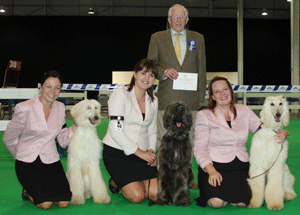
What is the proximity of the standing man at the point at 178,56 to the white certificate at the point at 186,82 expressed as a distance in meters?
0.04

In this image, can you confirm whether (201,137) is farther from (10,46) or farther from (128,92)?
(10,46)

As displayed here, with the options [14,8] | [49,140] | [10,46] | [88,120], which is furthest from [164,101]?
[14,8]

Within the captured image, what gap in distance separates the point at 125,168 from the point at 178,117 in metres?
0.67

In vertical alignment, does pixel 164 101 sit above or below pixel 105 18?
below

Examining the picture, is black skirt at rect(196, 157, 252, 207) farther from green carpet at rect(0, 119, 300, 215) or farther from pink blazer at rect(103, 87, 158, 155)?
pink blazer at rect(103, 87, 158, 155)

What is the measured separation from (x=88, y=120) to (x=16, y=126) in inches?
21.7

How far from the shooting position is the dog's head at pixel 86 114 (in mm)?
2484

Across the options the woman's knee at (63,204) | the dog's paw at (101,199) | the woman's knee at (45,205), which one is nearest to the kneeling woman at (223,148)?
the dog's paw at (101,199)

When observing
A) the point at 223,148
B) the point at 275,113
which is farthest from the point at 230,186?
the point at 275,113

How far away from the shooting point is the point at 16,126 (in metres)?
2.45

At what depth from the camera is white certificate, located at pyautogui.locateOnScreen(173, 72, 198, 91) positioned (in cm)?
292

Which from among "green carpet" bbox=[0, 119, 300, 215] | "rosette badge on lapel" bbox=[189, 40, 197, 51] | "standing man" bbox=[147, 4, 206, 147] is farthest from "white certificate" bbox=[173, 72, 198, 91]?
"green carpet" bbox=[0, 119, 300, 215]

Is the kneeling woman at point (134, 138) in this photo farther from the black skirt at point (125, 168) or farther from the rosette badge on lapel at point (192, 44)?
the rosette badge on lapel at point (192, 44)

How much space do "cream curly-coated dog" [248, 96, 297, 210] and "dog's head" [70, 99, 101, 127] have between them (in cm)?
122
